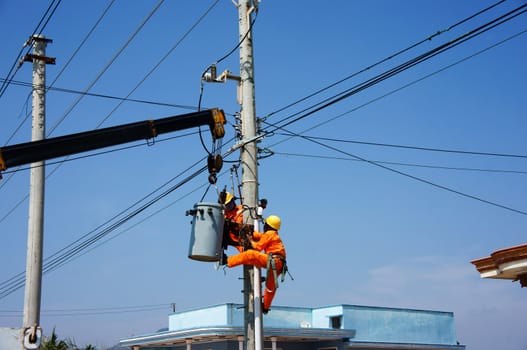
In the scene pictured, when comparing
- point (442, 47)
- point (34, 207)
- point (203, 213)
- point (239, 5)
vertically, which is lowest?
point (203, 213)

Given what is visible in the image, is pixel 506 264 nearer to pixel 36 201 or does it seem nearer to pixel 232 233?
pixel 232 233

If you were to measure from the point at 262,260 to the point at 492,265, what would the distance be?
3.24 meters

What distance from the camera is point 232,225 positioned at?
10273 millimetres

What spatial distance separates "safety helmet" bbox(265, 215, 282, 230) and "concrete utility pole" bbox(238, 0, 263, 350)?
0.89ft

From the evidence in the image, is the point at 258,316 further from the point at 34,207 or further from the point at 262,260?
the point at 34,207

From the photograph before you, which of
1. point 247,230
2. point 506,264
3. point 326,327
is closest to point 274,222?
point 247,230

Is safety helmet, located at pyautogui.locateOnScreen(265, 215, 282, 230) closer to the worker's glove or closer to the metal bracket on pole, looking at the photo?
the worker's glove

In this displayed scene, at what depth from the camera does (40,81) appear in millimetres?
15578

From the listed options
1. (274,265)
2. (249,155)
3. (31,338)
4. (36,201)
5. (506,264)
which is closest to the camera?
(31,338)

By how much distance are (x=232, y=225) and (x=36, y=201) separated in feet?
19.2

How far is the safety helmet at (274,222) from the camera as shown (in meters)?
10.2

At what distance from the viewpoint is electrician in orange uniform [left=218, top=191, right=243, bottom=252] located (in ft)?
33.5

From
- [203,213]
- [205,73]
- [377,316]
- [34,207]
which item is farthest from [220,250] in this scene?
[377,316]

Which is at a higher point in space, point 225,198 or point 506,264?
point 225,198
